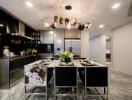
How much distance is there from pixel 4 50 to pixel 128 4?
448 centimetres

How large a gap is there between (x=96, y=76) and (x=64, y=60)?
1253mm

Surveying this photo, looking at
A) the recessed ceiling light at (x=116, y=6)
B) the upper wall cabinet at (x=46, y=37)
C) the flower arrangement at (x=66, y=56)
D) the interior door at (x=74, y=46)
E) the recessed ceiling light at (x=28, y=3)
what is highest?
the recessed ceiling light at (x=116, y=6)

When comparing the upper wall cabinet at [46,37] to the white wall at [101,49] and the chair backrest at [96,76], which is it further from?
the chair backrest at [96,76]

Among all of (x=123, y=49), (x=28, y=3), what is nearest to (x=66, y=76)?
(x=28, y=3)

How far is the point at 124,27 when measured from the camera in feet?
23.0

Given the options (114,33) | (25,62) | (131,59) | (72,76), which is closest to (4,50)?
(25,62)

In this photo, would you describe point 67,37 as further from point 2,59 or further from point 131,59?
point 2,59

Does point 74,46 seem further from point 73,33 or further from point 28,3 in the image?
point 28,3

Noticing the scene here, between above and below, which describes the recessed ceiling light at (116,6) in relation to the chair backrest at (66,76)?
above

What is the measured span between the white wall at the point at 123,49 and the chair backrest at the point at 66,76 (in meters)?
4.19

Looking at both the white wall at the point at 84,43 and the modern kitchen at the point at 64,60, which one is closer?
the modern kitchen at the point at 64,60

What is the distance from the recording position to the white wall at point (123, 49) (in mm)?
6555

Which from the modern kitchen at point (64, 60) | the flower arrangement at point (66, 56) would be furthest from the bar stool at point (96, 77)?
the flower arrangement at point (66, 56)

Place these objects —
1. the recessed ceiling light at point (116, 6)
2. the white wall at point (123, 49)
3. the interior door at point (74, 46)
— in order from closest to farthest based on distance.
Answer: the recessed ceiling light at point (116, 6) < the white wall at point (123, 49) < the interior door at point (74, 46)
